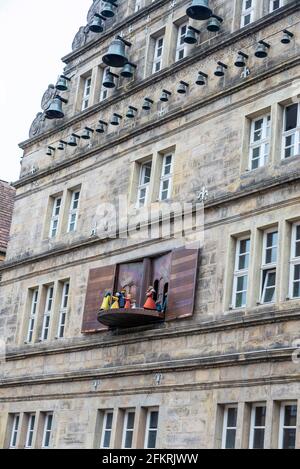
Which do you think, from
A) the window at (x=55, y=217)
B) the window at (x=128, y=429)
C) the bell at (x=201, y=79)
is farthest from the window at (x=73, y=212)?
the window at (x=128, y=429)

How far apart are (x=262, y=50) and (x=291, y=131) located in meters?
1.89

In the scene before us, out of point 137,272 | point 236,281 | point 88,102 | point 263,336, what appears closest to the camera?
point 263,336

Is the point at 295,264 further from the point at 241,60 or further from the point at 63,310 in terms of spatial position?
the point at 63,310

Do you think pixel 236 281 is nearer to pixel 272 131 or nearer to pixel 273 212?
pixel 273 212

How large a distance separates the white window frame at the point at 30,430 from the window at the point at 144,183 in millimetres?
6096

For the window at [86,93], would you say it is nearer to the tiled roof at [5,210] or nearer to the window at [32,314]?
the window at [32,314]

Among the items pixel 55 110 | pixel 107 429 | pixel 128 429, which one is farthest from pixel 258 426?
pixel 55 110

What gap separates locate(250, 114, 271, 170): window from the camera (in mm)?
19578

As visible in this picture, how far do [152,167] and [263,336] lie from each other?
20.4 feet

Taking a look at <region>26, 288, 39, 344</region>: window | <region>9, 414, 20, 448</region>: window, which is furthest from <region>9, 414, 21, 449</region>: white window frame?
<region>26, 288, 39, 344</region>: window

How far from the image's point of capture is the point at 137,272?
21.7 metres

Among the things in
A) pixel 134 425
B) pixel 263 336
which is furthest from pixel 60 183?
pixel 263 336

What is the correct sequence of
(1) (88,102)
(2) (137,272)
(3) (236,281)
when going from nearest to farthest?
(3) (236,281)
(2) (137,272)
(1) (88,102)

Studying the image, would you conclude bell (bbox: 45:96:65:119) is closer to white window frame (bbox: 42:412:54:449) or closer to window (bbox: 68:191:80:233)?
window (bbox: 68:191:80:233)
